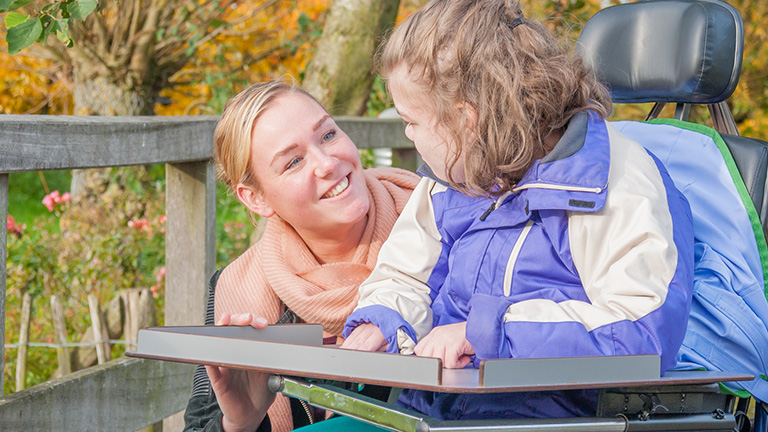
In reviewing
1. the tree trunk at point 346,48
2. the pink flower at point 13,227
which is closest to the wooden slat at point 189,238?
the tree trunk at point 346,48

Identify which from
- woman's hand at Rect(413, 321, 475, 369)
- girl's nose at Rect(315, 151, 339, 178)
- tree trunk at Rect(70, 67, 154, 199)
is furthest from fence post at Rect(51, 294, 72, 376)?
tree trunk at Rect(70, 67, 154, 199)

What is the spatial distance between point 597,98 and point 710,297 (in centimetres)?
43

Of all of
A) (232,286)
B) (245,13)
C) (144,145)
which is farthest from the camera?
(245,13)

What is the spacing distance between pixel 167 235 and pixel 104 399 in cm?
62

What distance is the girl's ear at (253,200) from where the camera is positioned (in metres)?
2.03

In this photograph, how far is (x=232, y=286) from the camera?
2.01m

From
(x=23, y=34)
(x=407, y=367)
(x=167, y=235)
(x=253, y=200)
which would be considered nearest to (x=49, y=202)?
(x=167, y=235)

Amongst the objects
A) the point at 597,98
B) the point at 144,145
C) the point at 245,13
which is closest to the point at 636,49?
the point at 597,98

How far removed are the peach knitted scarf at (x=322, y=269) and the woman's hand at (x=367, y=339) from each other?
30 cm

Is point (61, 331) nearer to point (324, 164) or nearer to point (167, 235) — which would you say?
point (167, 235)

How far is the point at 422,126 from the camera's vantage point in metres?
1.59

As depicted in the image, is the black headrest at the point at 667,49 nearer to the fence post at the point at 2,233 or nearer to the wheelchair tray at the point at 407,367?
the wheelchair tray at the point at 407,367

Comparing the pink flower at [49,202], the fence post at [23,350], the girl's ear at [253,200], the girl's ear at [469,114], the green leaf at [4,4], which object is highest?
the green leaf at [4,4]

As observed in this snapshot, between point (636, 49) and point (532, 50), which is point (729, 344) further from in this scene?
point (636, 49)
